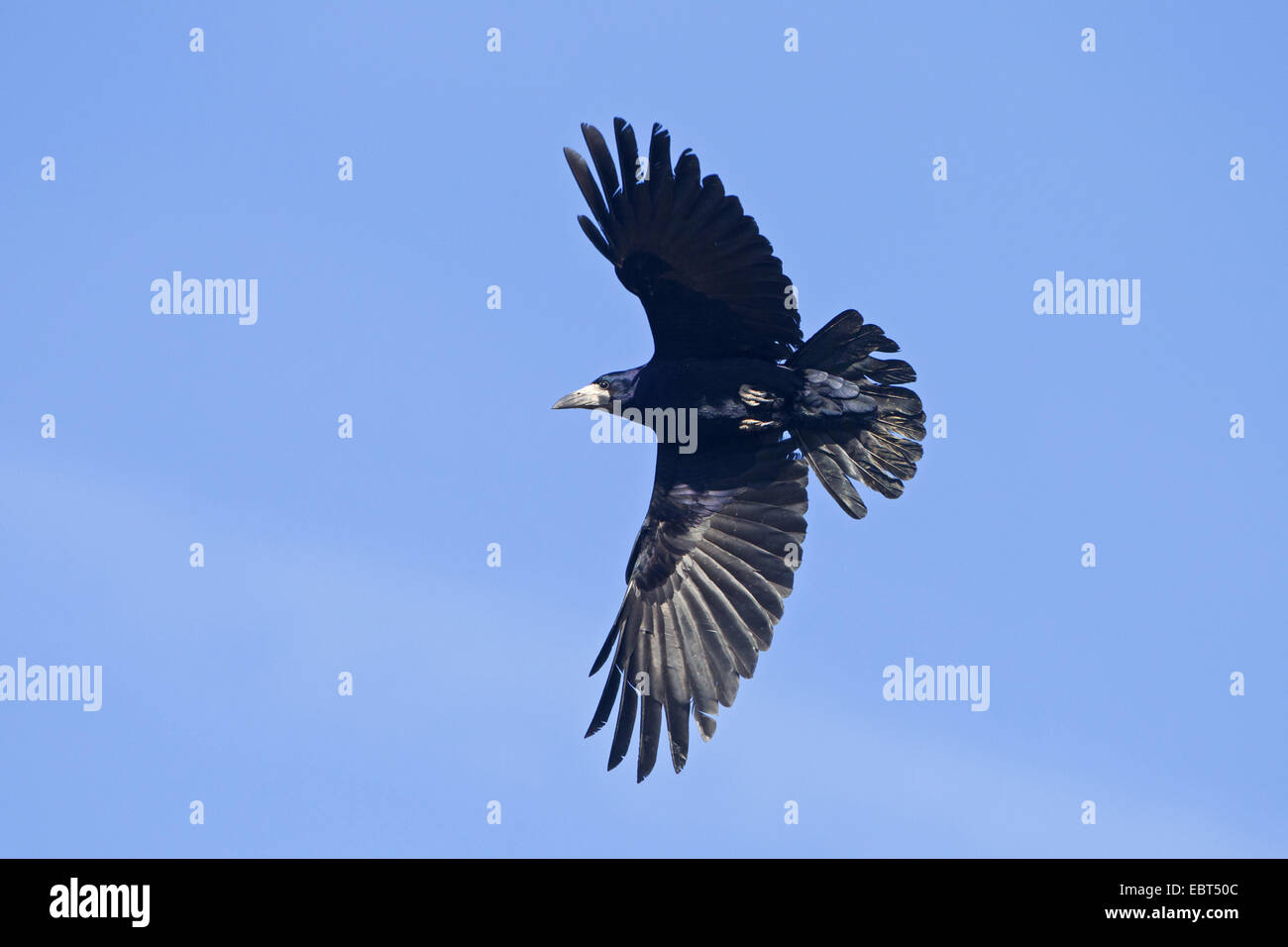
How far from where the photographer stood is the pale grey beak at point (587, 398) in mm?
14609

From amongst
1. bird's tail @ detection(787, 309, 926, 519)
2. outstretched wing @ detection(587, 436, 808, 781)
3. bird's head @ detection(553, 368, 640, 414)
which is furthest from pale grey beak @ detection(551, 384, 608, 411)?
bird's tail @ detection(787, 309, 926, 519)

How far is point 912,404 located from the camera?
14.1m

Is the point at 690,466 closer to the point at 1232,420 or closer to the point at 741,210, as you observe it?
the point at 741,210

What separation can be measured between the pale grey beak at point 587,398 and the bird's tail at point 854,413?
183 cm

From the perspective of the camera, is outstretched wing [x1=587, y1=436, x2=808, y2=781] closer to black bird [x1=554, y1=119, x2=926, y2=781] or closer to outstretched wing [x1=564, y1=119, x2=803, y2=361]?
black bird [x1=554, y1=119, x2=926, y2=781]

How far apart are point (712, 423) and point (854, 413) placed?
130 cm

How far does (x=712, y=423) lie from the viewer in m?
14.2

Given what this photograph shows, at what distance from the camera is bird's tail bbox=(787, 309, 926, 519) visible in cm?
1386

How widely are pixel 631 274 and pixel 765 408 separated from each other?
174cm

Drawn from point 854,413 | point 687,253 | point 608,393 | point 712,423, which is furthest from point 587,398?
point 854,413

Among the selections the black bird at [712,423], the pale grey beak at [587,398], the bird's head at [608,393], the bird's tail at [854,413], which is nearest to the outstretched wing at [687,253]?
the black bird at [712,423]
